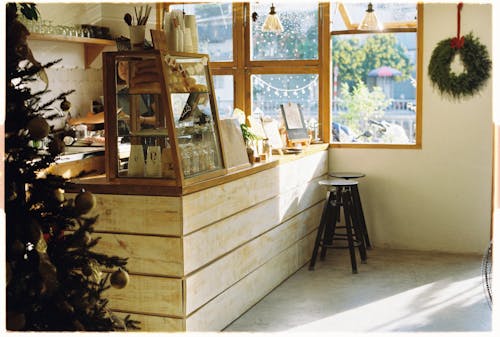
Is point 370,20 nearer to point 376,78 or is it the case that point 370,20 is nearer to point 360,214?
point 376,78

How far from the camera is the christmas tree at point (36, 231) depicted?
84.1 inches

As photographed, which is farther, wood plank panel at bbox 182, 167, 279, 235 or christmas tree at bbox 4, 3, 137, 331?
wood plank panel at bbox 182, 167, 279, 235

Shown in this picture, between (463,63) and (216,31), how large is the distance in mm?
2368

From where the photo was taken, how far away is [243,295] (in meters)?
4.84

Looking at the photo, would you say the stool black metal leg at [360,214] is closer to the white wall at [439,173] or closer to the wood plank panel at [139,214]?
the white wall at [439,173]

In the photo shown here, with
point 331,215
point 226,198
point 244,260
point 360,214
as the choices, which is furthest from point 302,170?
point 226,198

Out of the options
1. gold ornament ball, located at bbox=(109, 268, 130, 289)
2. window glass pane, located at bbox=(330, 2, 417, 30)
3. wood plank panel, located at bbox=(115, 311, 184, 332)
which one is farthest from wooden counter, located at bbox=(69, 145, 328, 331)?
window glass pane, located at bbox=(330, 2, 417, 30)

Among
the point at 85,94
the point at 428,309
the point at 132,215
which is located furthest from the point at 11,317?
the point at 85,94

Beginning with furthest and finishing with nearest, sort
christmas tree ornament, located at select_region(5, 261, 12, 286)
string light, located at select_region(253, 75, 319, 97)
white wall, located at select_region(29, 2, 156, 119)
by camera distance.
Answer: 1. white wall, located at select_region(29, 2, 156, 119)
2. string light, located at select_region(253, 75, 319, 97)
3. christmas tree ornament, located at select_region(5, 261, 12, 286)

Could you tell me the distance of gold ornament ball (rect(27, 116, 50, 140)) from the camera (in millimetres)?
2170

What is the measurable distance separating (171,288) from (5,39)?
213 centimetres

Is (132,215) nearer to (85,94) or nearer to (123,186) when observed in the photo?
(123,186)

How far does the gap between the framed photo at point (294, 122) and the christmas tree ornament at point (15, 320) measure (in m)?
4.53

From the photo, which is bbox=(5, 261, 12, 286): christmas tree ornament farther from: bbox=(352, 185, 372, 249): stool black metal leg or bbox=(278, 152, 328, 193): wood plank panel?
bbox=(352, 185, 372, 249): stool black metal leg
